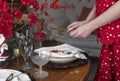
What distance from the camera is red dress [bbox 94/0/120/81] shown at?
55.4 inches

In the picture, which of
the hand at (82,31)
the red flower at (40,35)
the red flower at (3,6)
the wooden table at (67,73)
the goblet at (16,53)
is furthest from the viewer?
the red flower at (40,35)

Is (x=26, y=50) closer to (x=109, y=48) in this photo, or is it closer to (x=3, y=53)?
(x=3, y=53)

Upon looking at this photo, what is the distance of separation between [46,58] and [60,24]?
225 centimetres

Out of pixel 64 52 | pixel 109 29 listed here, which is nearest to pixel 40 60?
pixel 64 52

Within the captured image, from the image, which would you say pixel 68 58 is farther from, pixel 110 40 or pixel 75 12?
pixel 75 12

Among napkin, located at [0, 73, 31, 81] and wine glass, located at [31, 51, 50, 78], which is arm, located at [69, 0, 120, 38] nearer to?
wine glass, located at [31, 51, 50, 78]

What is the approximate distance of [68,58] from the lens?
131cm

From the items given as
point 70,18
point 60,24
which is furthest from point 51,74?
point 70,18

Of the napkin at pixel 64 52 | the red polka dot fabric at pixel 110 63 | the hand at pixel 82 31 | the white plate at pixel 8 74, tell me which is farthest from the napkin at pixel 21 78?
the red polka dot fabric at pixel 110 63

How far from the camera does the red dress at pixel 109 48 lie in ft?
4.62

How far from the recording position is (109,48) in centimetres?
149

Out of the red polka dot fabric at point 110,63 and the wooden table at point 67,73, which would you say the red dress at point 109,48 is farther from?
→ the wooden table at point 67,73

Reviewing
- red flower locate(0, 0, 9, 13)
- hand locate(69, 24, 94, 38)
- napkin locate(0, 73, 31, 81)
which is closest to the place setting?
hand locate(69, 24, 94, 38)

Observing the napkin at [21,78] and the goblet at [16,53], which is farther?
the goblet at [16,53]
